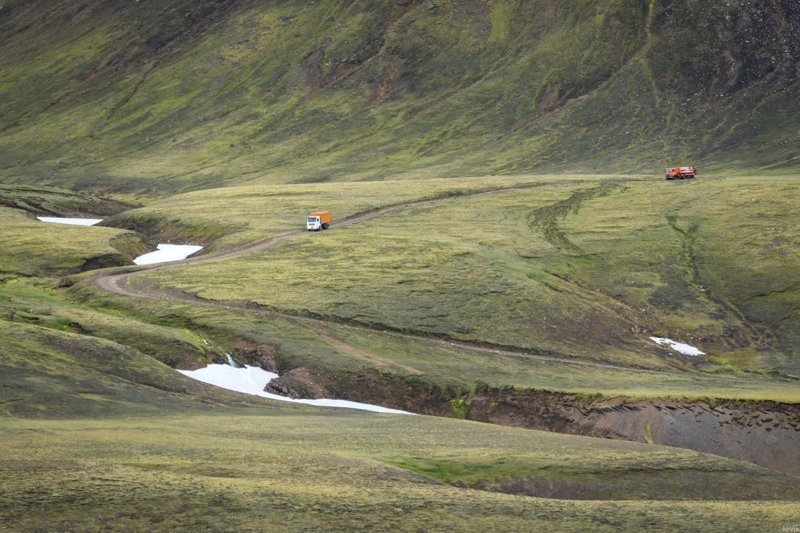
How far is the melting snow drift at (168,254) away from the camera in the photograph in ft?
344

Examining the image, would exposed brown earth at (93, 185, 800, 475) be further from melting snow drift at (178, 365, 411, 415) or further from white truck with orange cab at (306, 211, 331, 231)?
white truck with orange cab at (306, 211, 331, 231)

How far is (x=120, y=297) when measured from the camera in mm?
77750

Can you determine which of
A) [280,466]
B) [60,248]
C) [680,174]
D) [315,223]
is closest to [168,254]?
[60,248]

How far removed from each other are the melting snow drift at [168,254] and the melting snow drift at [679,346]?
5126 cm

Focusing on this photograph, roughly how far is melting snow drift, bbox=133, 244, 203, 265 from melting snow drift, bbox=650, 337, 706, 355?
51.3 m

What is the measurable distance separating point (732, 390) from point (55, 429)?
41606 mm

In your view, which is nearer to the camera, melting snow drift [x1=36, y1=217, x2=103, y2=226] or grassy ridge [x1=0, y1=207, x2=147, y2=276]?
grassy ridge [x1=0, y1=207, x2=147, y2=276]

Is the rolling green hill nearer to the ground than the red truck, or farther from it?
nearer to the ground

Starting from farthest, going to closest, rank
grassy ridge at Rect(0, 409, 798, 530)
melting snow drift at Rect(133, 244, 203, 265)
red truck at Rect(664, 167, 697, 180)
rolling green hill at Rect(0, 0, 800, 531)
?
red truck at Rect(664, 167, 697, 180), melting snow drift at Rect(133, 244, 203, 265), rolling green hill at Rect(0, 0, 800, 531), grassy ridge at Rect(0, 409, 798, 530)

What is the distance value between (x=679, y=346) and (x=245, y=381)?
1482 inches

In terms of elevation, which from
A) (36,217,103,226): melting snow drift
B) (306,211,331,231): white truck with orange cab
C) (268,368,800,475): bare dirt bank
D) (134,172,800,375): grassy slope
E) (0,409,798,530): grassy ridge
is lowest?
(268,368,800,475): bare dirt bank

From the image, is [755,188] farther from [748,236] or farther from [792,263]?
[792,263]

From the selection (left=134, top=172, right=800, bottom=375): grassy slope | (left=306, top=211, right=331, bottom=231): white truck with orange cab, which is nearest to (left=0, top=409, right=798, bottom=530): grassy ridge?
(left=134, top=172, right=800, bottom=375): grassy slope

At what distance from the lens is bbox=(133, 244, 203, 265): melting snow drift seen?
10494 cm
